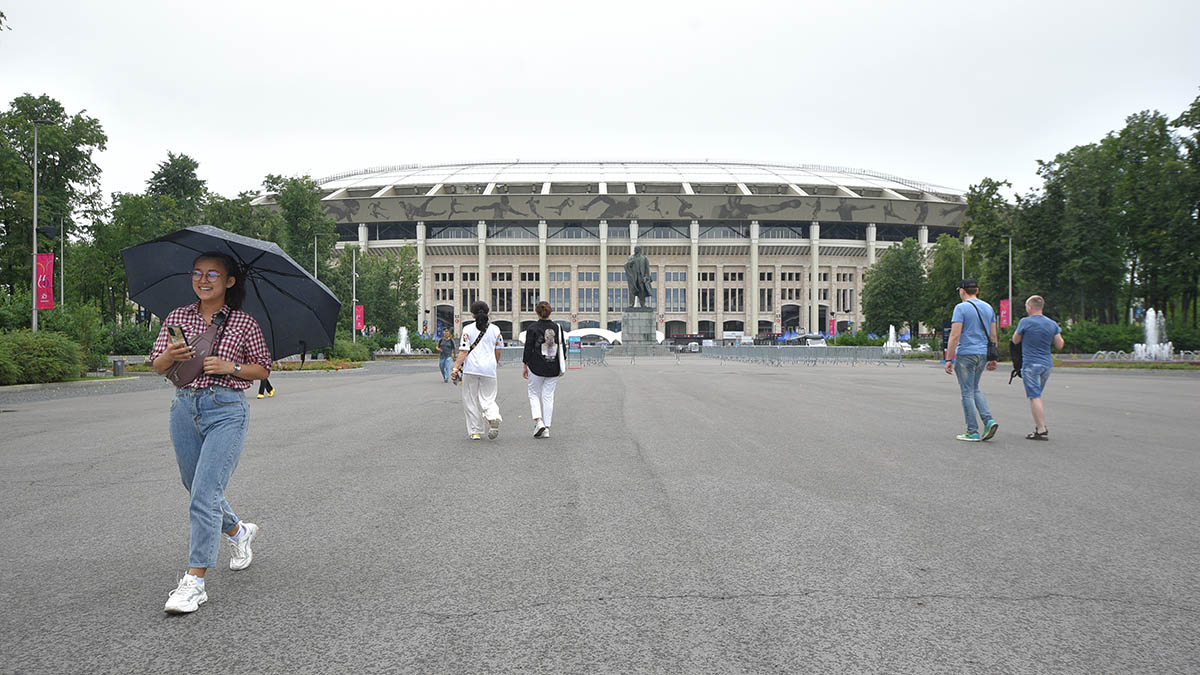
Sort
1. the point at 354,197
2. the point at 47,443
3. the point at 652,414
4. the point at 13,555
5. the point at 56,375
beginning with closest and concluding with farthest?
1. the point at 13,555
2. the point at 47,443
3. the point at 652,414
4. the point at 56,375
5. the point at 354,197

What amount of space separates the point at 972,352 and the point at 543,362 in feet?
17.4

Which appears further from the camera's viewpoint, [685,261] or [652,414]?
[685,261]

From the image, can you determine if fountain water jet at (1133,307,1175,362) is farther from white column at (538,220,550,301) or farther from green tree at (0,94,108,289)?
white column at (538,220,550,301)

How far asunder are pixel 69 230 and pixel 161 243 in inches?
2297

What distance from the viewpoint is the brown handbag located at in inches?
157

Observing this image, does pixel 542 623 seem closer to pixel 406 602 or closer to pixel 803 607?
pixel 406 602

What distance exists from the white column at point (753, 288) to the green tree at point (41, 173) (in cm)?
6897

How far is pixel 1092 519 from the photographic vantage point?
5750mm

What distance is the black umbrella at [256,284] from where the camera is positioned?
4.39m

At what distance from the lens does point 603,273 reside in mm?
100688

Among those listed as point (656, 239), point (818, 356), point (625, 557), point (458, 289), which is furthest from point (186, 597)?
point (458, 289)

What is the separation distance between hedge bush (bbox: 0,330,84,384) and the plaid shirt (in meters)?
21.0

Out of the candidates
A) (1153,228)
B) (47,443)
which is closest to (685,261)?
(1153,228)

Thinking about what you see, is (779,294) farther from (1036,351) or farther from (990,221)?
(1036,351)
